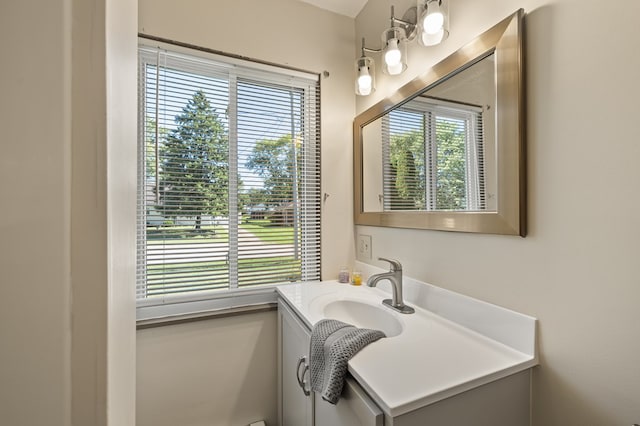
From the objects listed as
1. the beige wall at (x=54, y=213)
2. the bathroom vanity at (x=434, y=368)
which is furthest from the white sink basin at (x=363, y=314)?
the beige wall at (x=54, y=213)

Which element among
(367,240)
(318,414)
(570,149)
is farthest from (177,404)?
(570,149)

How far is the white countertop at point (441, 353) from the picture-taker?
2.01 ft

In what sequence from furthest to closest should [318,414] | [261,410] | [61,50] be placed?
[261,410] → [318,414] → [61,50]

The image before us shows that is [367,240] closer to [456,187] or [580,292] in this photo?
[456,187]

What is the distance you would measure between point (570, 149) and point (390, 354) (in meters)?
0.71

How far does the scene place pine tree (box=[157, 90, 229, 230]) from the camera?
4.20 feet

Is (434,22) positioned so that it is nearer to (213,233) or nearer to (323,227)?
(323,227)

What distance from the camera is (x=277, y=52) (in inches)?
57.5

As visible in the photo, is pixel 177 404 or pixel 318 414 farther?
pixel 177 404

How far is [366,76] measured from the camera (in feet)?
4.58

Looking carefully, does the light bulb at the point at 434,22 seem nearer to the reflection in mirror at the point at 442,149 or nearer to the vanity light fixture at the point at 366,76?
the reflection in mirror at the point at 442,149

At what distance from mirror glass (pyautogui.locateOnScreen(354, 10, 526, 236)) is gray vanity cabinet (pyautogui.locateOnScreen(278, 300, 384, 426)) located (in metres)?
0.62

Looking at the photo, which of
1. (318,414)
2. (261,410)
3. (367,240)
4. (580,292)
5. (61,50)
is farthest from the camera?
(367,240)

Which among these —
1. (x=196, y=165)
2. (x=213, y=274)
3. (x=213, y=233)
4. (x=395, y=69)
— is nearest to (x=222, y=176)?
(x=196, y=165)
